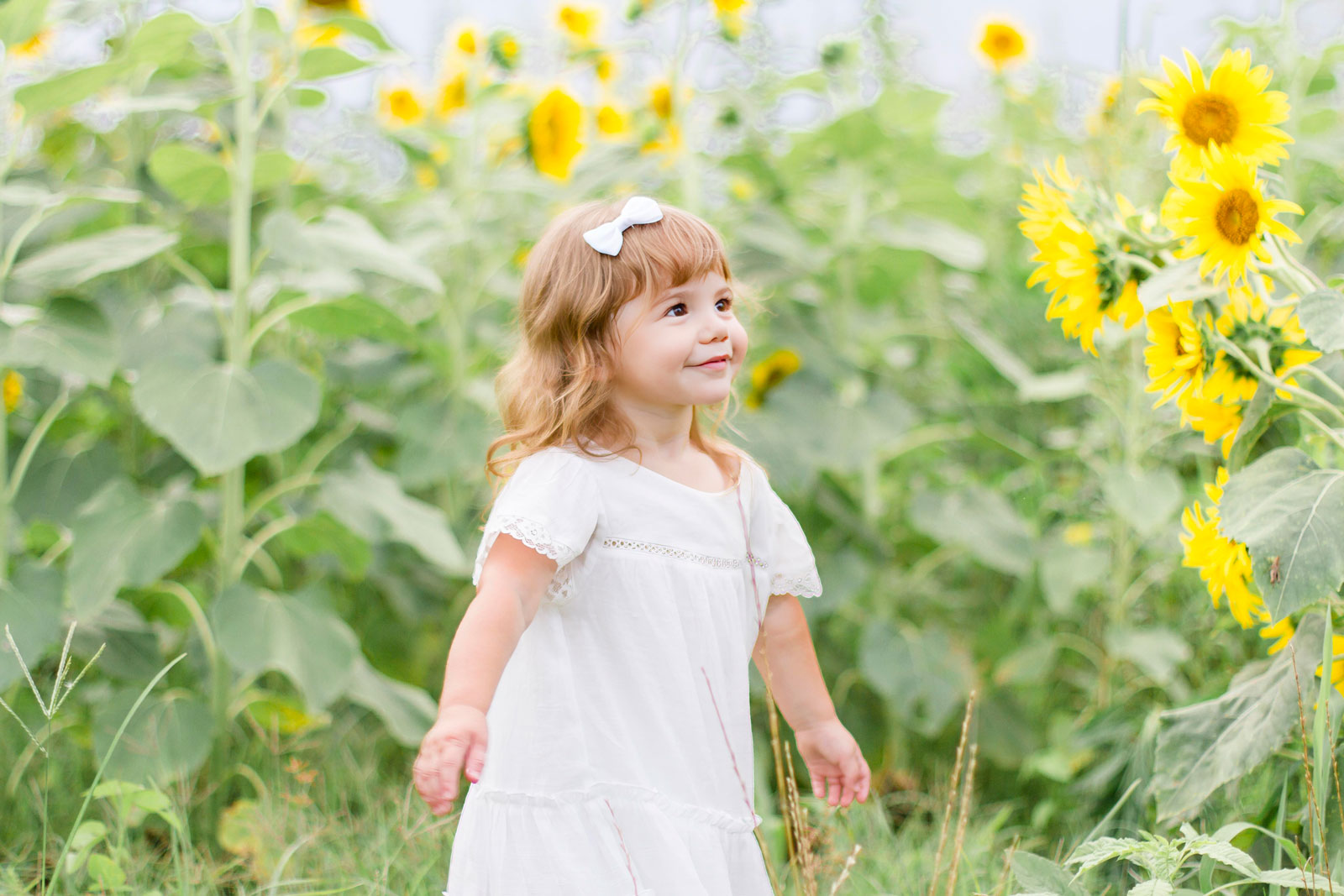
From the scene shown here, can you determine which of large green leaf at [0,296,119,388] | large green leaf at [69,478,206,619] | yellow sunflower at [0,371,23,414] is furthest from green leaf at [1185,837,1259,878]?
yellow sunflower at [0,371,23,414]

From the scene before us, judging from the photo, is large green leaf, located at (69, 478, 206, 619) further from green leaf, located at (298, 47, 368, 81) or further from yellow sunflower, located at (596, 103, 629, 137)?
yellow sunflower, located at (596, 103, 629, 137)

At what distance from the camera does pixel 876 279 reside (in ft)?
8.71

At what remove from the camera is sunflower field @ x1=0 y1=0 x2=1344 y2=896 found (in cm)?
150

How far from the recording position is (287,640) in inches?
78.7

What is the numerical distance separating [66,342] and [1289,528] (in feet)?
5.91

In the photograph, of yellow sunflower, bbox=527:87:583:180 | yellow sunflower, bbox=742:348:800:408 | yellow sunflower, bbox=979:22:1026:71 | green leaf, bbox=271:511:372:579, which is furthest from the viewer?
A: yellow sunflower, bbox=979:22:1026:71

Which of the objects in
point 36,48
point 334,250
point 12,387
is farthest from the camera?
point 36,48

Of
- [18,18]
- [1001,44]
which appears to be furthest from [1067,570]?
[18,18]

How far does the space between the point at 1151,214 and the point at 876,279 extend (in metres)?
1.00

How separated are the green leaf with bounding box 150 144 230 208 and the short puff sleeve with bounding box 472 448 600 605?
106cm

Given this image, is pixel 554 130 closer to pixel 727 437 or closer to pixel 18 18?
pixel 727 437

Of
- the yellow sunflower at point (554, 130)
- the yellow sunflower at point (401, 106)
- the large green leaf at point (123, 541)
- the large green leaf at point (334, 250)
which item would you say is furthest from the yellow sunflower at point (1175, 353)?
the yellow sunflower at point (401, 106)

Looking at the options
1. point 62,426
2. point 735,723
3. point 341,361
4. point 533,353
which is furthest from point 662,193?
point 735,723

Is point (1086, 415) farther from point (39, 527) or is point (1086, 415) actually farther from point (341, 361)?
point (39, 527)
